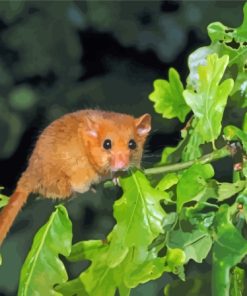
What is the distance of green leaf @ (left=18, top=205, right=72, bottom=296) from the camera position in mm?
760

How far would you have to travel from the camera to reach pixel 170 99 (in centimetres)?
91

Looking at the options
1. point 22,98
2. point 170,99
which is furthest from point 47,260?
point 22,98

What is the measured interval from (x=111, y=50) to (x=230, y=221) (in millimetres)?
1074

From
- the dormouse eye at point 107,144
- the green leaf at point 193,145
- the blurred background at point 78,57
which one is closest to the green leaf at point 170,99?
the green leaf at point 193,145

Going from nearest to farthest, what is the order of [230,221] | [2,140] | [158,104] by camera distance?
[230,221] → [158,104] → [2,140]

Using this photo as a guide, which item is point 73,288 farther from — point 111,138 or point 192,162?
point 111,138

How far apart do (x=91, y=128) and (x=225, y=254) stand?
41 centimetres

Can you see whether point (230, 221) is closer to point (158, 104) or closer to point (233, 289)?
point (233, 289)

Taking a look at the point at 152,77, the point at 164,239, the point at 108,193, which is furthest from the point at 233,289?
the point at 152,77

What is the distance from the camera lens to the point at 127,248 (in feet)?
2.50

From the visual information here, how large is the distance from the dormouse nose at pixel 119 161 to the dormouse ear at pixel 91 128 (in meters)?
0.05

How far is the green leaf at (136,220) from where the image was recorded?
29.6 inches

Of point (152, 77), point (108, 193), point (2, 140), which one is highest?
point (108, 193)

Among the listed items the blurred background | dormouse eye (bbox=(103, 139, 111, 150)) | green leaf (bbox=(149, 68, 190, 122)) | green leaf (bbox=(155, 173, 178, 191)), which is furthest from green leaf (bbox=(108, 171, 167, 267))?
the blurred background
